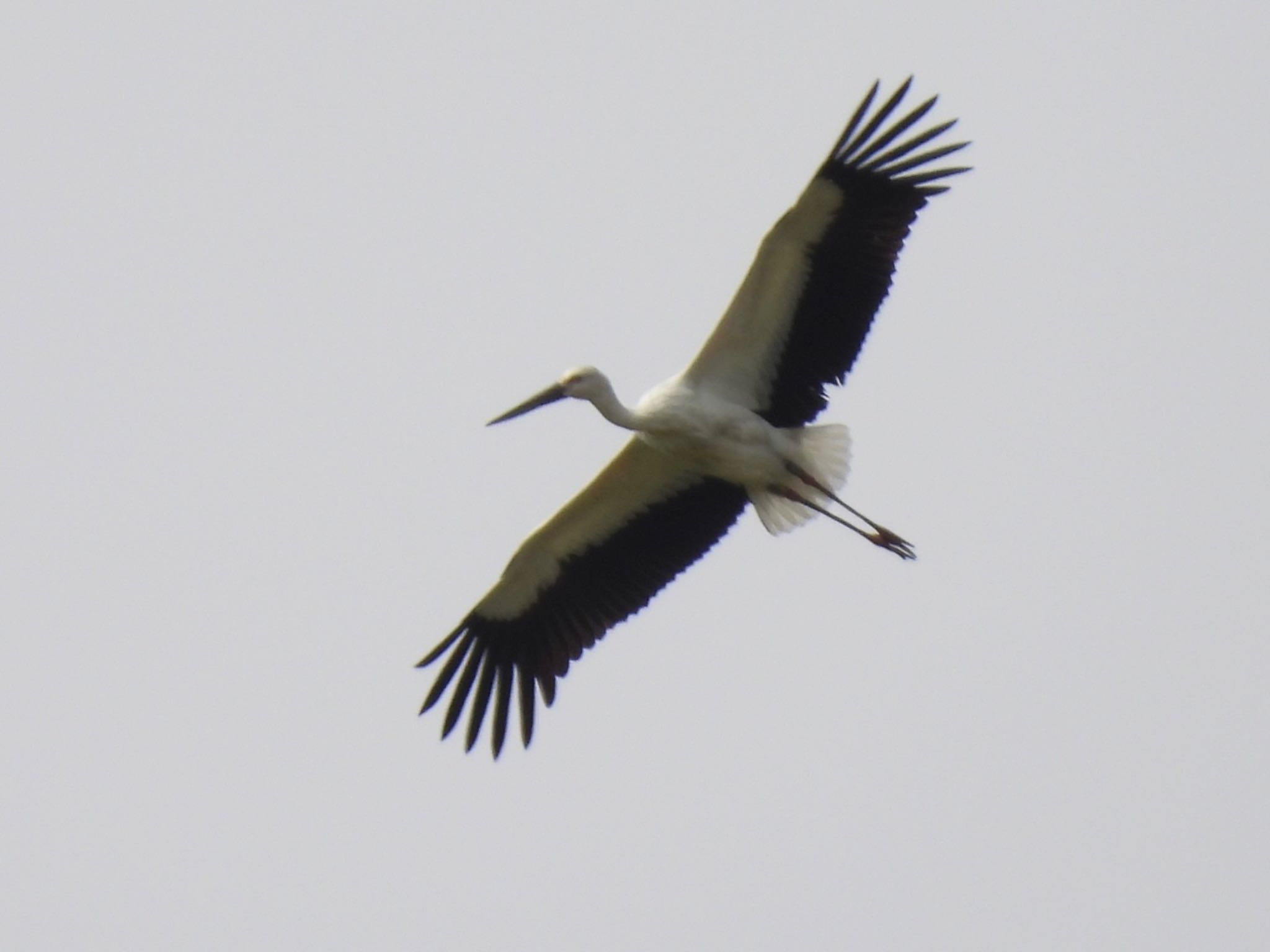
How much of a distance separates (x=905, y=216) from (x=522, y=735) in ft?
10.2

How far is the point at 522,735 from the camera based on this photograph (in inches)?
471

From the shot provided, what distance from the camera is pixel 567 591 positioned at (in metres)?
12.1

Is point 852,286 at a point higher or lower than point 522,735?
higher

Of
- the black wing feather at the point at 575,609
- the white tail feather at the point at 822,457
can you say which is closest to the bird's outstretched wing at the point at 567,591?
the black wing feather at the point at 575,609

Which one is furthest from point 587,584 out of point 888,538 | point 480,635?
point 888,538

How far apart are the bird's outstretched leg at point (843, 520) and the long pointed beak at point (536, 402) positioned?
1130 mm

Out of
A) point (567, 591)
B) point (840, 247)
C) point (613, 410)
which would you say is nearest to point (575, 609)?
point (567, 591)

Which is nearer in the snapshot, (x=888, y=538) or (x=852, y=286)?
(x=852, y=286)

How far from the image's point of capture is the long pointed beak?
38.5 feet

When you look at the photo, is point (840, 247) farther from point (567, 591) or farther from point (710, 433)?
point (567, 591)

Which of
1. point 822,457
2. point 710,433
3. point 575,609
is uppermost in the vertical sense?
point 822,457

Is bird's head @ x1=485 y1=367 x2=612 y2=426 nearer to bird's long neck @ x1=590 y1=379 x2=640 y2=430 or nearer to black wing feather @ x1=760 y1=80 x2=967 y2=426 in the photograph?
bird's long neck @ x1=590 y1=379 x2=640 y2=430

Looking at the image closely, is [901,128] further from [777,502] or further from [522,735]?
[522,735]

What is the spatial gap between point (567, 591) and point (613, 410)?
3.55ft
